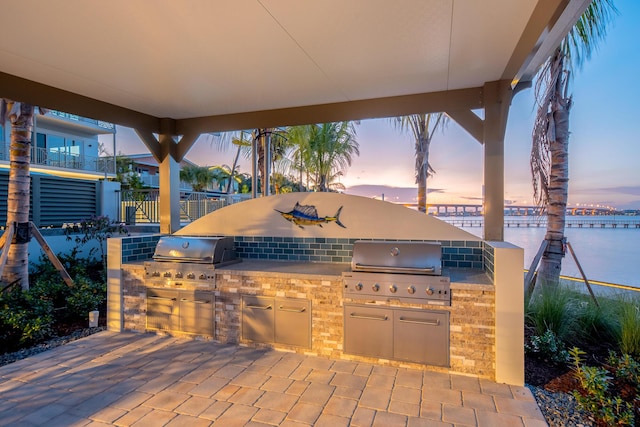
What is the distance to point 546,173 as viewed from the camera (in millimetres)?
4809

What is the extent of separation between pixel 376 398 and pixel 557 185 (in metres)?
3.89

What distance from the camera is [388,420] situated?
2.27 metres

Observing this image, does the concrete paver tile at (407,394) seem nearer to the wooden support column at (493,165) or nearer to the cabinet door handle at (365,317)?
the cabinet door handle at (365,317)

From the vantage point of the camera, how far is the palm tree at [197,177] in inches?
888

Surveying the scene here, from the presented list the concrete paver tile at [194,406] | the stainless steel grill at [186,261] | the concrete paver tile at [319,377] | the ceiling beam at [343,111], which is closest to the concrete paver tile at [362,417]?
the concrete paver tile at [319,377]

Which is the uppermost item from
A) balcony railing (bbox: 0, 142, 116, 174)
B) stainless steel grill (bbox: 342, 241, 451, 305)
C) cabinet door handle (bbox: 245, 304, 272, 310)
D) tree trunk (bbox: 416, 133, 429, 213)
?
balcony railing (bbox: 0, 142, 116, 174)

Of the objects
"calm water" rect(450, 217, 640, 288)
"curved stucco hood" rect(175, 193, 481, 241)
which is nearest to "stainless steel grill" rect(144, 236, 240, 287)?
"curved stucco hood" rect(175, 193, 481, 241)

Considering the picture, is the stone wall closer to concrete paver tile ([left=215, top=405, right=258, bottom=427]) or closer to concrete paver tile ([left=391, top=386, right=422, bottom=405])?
concrete paver tile ([left=391, top=386, right=422, bottom=405])

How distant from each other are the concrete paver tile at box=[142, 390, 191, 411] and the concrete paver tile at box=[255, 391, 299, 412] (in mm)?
568

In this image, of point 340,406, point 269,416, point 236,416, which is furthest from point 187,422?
point 340,406

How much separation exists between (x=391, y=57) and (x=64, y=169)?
534 inches

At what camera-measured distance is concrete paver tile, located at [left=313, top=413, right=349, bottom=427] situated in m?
2.23

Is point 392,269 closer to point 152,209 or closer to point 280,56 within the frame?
point 280,56

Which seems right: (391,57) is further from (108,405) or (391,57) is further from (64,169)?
(64,169)
